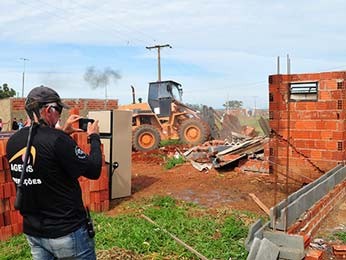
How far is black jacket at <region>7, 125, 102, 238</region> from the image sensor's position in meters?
2.09

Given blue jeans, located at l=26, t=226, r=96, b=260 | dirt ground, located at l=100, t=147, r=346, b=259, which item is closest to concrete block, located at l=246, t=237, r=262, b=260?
dirt ground, located at l=100, t=147, r=346, b=259

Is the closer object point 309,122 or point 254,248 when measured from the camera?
point 254,248

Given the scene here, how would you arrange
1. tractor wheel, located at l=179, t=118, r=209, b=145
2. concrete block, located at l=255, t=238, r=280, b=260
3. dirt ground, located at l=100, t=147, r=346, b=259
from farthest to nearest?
1. tractor wheel, located at l=179, t=118, r=209, b=145
2. dirt ground, located at l=100, t=147, r=346, b=259
3. concrete block, located at l=255, t=238, r=280, b=260

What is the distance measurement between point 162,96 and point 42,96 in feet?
46.9

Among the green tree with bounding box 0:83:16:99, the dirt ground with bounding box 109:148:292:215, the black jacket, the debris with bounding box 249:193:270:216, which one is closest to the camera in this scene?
the black jacket

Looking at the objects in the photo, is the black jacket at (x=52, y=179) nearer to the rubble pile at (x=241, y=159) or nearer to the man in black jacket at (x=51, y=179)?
the man in black jacket at (x=51, y=179)

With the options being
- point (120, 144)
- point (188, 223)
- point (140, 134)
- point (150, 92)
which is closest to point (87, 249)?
point (188, 223)

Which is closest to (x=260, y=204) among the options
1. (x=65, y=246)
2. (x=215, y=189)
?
(x=215, y=189)

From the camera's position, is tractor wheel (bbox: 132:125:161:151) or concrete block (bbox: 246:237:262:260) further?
tractor wheel (bbox: 132:125:161:151)

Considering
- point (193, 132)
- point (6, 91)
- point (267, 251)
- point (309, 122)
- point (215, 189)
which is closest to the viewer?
point (267, 251)

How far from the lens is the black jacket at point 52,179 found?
209 centimetres

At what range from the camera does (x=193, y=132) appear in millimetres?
15094

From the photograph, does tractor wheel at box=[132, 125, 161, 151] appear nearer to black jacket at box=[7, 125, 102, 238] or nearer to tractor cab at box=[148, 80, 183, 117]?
tractor cab at box=[148, 80, 183, 117]

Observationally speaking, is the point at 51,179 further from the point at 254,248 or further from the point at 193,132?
the point at 193,132
